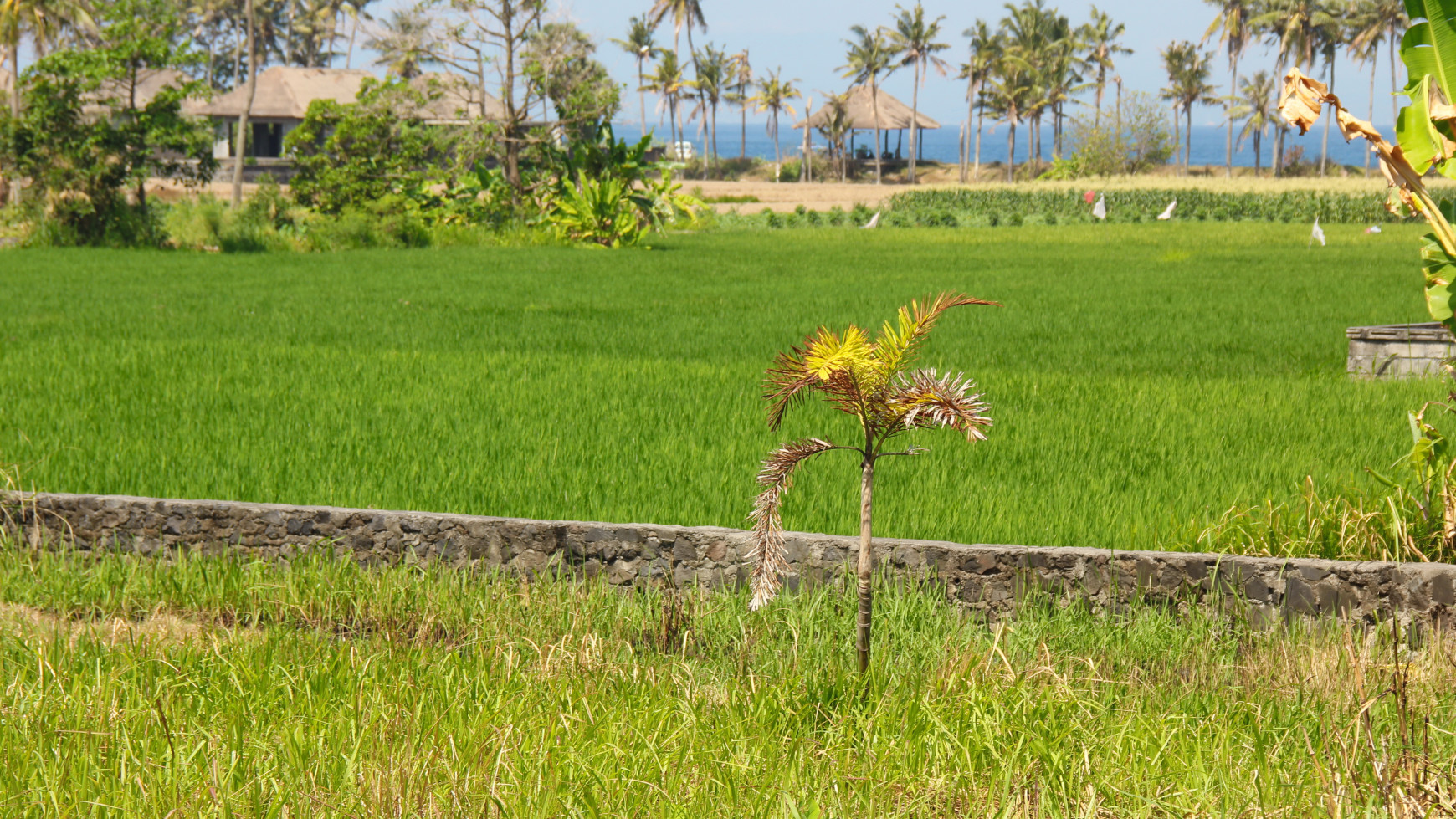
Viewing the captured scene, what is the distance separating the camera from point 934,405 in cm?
293

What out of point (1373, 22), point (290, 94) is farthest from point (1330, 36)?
point (290, 94)

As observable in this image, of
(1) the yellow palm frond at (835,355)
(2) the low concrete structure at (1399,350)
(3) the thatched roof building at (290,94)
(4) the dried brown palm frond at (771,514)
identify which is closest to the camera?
(1) the yellow palm frond at (835,355)

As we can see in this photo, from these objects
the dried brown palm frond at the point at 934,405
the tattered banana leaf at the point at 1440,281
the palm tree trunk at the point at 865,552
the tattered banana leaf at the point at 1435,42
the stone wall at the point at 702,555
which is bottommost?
the stone wall at the point at 702,555

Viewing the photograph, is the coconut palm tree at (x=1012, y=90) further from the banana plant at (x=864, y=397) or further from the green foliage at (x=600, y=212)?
the banana plant at (x=864, y=397)

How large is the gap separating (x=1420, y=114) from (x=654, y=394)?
5220 millimetres

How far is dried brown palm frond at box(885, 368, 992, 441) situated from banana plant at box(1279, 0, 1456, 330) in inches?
77.9

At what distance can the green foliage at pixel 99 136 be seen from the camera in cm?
2258

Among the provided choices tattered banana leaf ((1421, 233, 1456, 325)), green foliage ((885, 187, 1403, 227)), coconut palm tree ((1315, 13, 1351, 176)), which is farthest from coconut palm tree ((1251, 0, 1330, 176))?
tattered banana leaf ((1421, 233, 1456, 325))

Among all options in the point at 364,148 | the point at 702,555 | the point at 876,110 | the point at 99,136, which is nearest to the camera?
the point at 702,555

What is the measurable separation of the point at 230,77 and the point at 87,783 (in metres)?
88.2

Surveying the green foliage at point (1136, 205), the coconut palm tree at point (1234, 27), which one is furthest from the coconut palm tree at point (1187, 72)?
the green foliage at point (1136, 205)

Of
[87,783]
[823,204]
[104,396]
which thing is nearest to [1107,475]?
Result: [87,783]

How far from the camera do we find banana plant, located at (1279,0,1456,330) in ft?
13.4

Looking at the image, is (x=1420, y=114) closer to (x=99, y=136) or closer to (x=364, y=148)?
(x=99, y=136)
